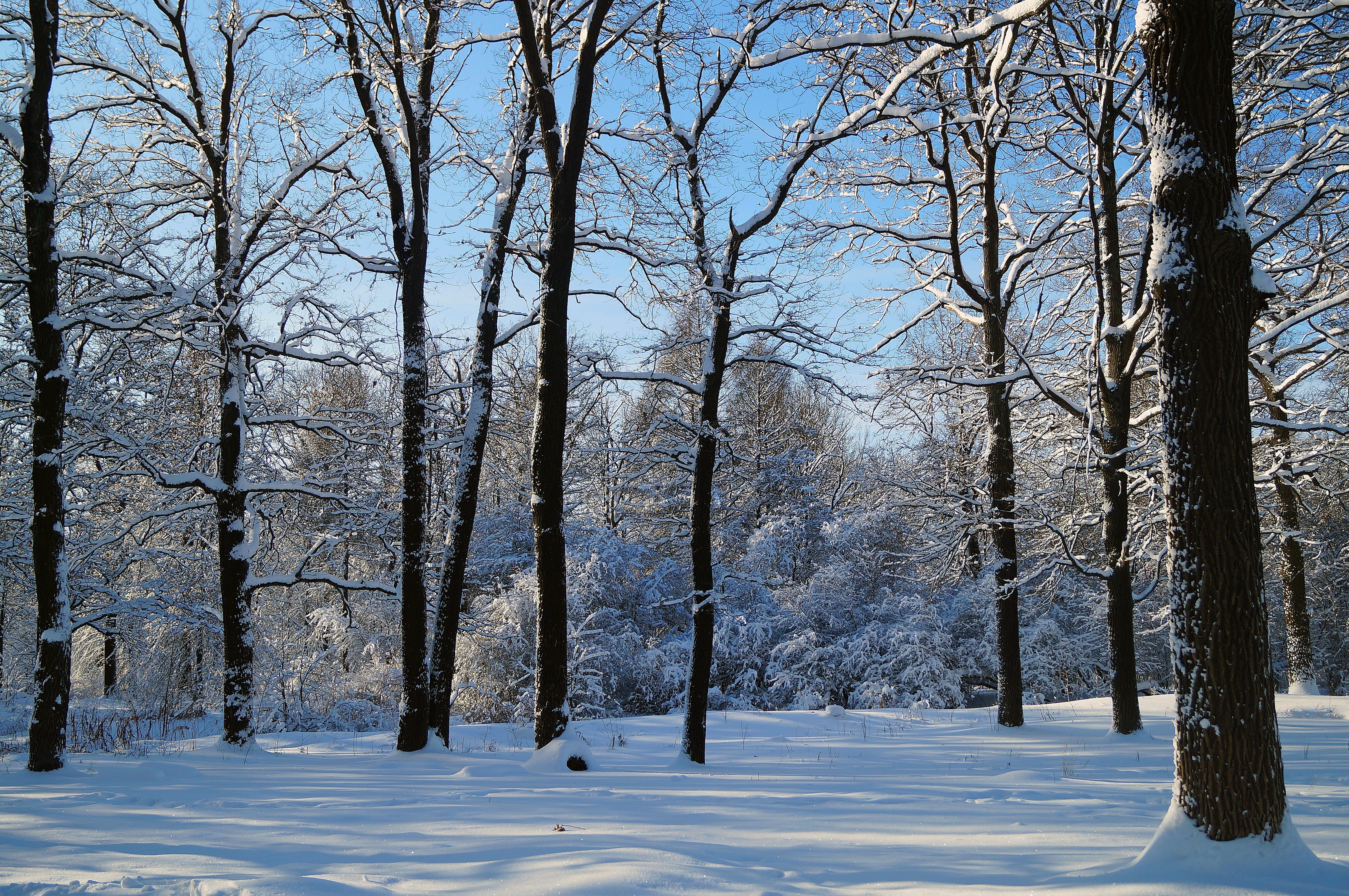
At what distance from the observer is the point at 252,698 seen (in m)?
9.98

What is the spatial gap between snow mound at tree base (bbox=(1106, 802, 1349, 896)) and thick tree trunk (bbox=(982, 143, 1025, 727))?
795 centimetres

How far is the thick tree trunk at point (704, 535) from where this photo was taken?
29.8 ft

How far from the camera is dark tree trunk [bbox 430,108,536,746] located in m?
9.69

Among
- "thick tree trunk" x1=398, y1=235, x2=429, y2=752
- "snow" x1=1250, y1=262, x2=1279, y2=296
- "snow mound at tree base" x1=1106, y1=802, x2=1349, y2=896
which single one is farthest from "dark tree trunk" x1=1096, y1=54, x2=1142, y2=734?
"thick tree trunk" x1=398, y1=235, x2=429, y2=752

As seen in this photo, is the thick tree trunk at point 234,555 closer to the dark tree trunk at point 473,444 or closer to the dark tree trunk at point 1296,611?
the dark tree trunk at point 473,444

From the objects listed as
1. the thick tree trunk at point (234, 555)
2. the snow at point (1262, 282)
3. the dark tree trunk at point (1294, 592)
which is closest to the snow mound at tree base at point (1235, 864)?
the snow at point (1262, 282)

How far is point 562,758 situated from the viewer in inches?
278

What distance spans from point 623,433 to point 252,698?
47.0 ft

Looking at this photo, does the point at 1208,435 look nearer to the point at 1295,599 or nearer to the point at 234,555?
the point at 234,555

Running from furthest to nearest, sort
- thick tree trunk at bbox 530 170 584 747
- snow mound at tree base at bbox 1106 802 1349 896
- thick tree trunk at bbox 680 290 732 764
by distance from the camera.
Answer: thick tree trunk at bbox 680 290 732 764 < thick tree trunk at bbox 530 170 584 747 < snow mound at tree base at bbox 1106 802 1349 896

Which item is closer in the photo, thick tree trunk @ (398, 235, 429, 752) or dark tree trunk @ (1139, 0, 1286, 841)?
dark tree trunk @ (1139, 0, 1286, 841)

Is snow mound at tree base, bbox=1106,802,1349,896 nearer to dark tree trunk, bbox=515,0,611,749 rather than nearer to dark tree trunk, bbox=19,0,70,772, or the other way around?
dark tree trunk, bbox=515,0,611,749

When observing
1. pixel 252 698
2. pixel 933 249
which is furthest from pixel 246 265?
pixel 933 249

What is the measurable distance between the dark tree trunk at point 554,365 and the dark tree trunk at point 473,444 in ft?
6.15
